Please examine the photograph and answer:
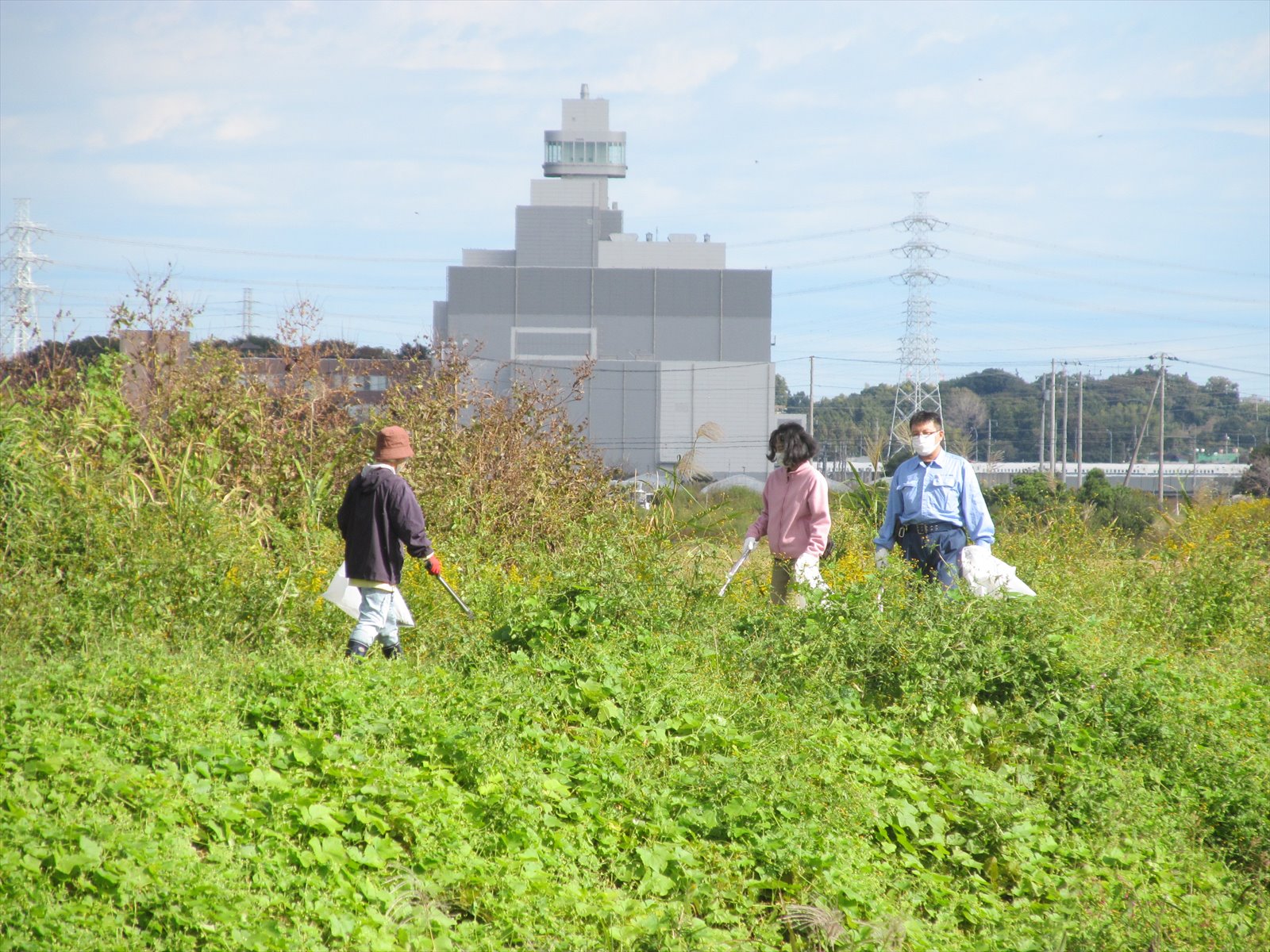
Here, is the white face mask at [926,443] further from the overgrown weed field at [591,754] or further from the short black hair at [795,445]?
the overgrown weed field at [591,754]

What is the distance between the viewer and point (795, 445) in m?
7.71

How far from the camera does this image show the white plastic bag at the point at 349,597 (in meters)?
6.54

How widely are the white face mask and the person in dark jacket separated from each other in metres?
3.30

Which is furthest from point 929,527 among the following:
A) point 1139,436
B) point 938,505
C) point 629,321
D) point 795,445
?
point 629,321

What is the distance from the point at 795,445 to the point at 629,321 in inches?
2653

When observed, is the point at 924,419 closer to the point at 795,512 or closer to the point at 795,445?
the point at 795,445

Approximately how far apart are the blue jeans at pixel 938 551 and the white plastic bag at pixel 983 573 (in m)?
0.08

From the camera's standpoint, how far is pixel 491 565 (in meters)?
8.41

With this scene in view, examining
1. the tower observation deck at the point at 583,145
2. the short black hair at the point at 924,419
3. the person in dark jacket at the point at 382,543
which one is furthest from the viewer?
the tower observation deck at the point at 583,145

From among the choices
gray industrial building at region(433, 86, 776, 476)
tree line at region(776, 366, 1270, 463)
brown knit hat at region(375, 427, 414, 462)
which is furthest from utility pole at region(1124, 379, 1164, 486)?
brown knit hat at region(375, 427, 414, 462)

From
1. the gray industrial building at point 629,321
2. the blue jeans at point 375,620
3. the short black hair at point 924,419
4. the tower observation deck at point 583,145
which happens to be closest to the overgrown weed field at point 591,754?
the blue jeans at point 375,620

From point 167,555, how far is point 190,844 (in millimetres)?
3607

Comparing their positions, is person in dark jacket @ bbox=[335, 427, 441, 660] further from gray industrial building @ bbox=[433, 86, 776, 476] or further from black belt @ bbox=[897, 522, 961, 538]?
gray industrial building @ bbox=[433, 86, 776, 476]

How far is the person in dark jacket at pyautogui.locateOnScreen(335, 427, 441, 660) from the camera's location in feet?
21.3
